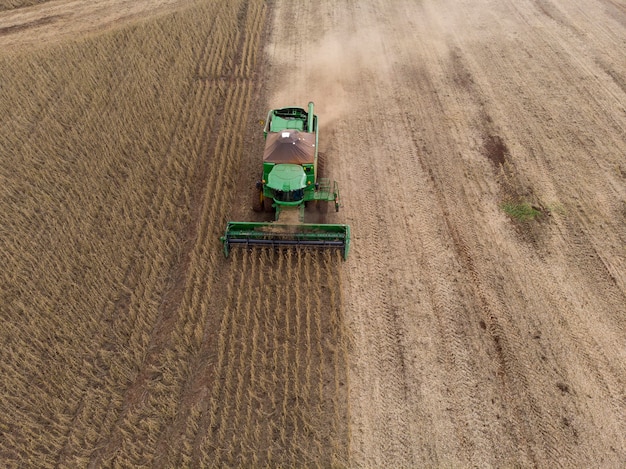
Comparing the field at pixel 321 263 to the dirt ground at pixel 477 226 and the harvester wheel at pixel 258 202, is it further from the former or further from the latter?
the harvester wheel at pixel 258 202

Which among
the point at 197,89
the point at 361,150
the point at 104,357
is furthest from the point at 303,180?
the point at 197,89

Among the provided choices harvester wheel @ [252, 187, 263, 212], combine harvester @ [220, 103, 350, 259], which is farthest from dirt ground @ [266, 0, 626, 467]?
harvester wheel @ [252, 187, 263, 212]

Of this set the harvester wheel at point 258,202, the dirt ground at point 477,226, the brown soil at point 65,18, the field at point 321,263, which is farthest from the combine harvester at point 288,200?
the brown soil at point 65,18

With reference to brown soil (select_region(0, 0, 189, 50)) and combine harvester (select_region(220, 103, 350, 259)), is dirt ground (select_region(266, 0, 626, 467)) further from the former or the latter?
brown soil (select_region(0, 0, 189, 50))

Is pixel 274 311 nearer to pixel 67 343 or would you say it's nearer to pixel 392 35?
pixel 67 343

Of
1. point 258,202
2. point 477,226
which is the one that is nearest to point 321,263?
point 258,202

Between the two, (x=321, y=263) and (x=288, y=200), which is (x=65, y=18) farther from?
(x=321, y=263)
